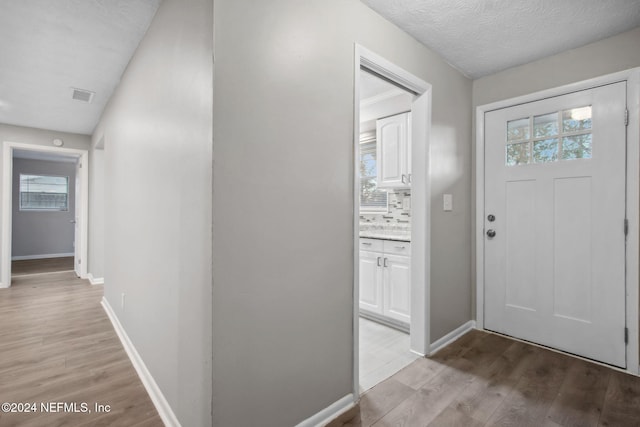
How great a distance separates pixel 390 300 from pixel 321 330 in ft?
4.90

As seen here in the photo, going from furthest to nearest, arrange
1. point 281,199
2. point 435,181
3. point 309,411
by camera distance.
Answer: point 435,181 → point 309,411 → point 281,199

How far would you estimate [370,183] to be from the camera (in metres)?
3.94

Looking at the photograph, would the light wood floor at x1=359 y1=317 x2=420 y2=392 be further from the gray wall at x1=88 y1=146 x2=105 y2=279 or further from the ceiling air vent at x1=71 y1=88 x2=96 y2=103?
the gray wall at x1=88 y1=146 x2=105 y2=279

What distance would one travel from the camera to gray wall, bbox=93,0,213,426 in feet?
4.19

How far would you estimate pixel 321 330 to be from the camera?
160cm

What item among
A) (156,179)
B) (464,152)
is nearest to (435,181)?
(464,152)

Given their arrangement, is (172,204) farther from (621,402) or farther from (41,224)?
(41,224)

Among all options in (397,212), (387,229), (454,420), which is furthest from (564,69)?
(454,420)

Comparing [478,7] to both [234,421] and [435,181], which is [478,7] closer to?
[435,181]

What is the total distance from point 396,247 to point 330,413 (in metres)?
1.59

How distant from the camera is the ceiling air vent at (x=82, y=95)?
318cm

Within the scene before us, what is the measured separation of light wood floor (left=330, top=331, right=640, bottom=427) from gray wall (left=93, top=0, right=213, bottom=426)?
0.92 meters

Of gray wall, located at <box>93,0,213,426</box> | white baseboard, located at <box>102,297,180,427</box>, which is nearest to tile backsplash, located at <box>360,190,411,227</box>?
gray wall, located at <box>93,0,213,426</box>

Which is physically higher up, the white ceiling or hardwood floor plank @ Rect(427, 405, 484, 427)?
the white ceiling
